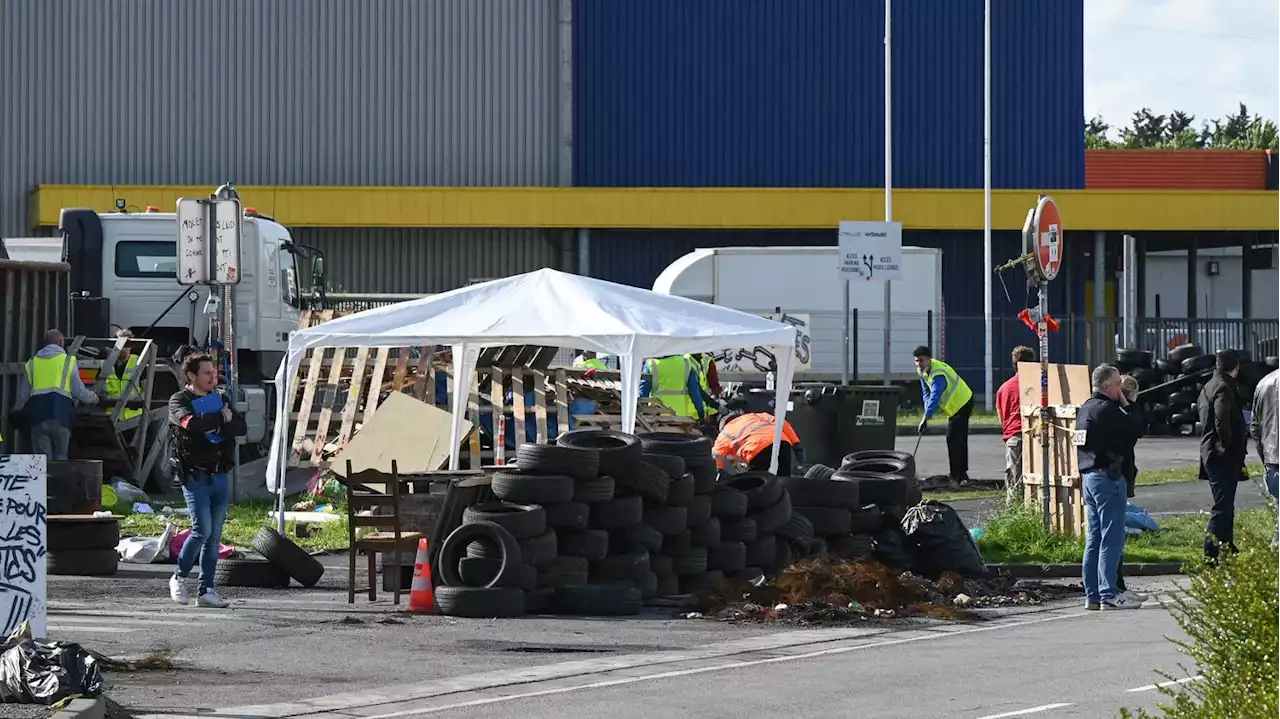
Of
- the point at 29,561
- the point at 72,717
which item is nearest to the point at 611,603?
the point at 29,561

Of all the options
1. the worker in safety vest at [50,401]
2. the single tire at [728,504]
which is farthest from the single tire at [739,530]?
the worker in safety vest at [50,401]

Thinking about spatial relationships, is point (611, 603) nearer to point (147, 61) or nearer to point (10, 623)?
point (10, 623)

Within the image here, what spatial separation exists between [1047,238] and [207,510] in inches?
286

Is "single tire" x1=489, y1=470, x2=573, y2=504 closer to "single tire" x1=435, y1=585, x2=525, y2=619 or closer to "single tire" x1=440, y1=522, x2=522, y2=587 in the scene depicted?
"single tire" x1=440, y1=522, x2=522, y2=587

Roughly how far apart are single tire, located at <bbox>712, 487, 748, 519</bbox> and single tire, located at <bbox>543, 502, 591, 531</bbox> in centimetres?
125

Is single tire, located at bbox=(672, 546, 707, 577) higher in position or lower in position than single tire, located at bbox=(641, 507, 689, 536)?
lower

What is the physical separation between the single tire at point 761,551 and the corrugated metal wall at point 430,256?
3086 cm

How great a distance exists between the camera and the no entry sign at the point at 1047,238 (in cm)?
1566

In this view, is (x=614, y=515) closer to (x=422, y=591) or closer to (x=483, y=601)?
(x=483, y=601)

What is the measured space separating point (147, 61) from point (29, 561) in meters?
37.0

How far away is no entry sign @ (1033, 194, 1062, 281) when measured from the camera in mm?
15664

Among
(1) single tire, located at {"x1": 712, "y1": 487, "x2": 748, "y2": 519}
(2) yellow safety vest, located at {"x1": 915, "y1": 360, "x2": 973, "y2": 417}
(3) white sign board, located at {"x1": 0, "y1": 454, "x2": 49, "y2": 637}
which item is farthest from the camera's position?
(2) yellow safety vest, located at {"x1": 915, "y1": 360, "x2": 973, "y2": 417}

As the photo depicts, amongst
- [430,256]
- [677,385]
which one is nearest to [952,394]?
[677,385]

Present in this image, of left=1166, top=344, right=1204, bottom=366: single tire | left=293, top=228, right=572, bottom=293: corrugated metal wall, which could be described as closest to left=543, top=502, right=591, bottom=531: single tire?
left=1166, top=344, right=1204, bottom=366: single tire
